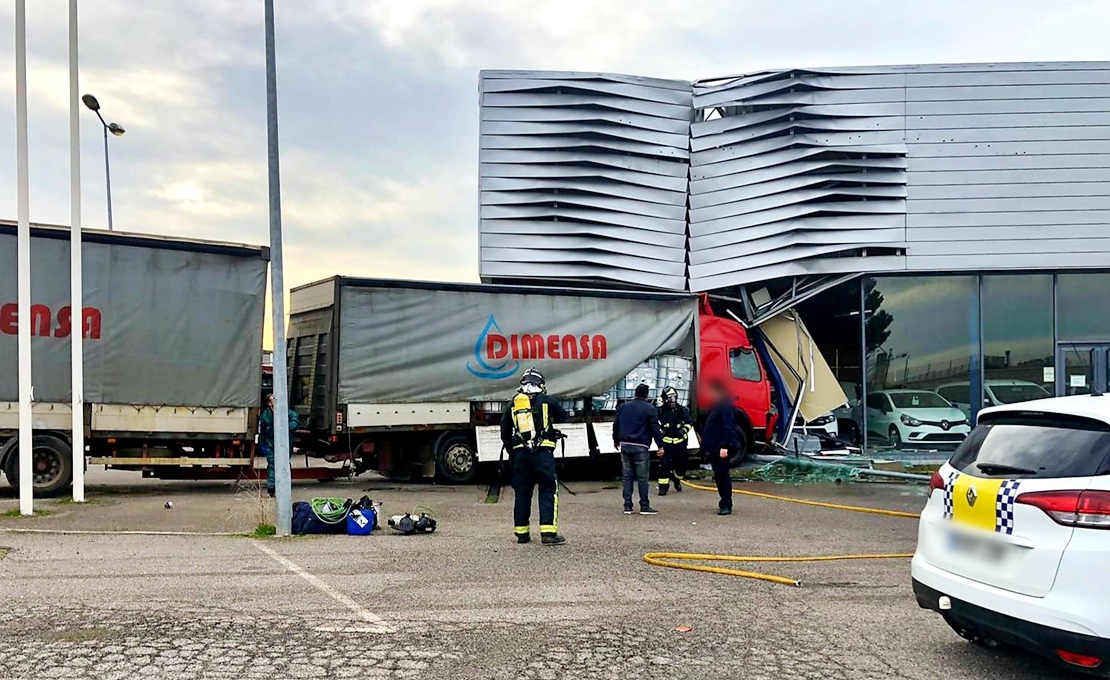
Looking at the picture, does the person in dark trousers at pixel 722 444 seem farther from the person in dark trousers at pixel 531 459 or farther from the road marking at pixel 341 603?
the road marking at pixel 341 603

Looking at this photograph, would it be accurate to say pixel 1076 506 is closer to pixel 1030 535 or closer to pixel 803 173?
pixel 1030 535

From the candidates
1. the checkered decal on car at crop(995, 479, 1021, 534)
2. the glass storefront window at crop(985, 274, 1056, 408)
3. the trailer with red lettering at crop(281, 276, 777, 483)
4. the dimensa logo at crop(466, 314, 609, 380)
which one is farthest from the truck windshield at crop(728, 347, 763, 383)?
the checkered decal on car at crop(995, 479, 1021, 534)

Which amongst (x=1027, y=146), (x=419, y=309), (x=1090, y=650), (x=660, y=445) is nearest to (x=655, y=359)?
(x=660, y=445)

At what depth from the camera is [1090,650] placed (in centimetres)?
446

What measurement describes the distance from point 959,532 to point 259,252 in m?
11.0

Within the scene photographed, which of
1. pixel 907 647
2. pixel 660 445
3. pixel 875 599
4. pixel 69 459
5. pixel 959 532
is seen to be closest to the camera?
pixel 959 532

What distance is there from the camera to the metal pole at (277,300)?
9.81 meters

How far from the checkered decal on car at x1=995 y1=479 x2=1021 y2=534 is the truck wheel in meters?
11.0

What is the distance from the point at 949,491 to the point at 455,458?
1057 cm

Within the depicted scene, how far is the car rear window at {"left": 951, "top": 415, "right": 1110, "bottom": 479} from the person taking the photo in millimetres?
4750

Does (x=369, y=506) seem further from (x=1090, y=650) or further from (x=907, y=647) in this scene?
(x=1090, y=650)

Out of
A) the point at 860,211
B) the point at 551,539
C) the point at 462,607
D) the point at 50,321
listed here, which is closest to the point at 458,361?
the point at 50,321

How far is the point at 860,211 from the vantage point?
19.0m

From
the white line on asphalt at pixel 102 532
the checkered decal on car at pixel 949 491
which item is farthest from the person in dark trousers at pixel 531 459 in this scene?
the checkered decal on car at pixel 949 491
